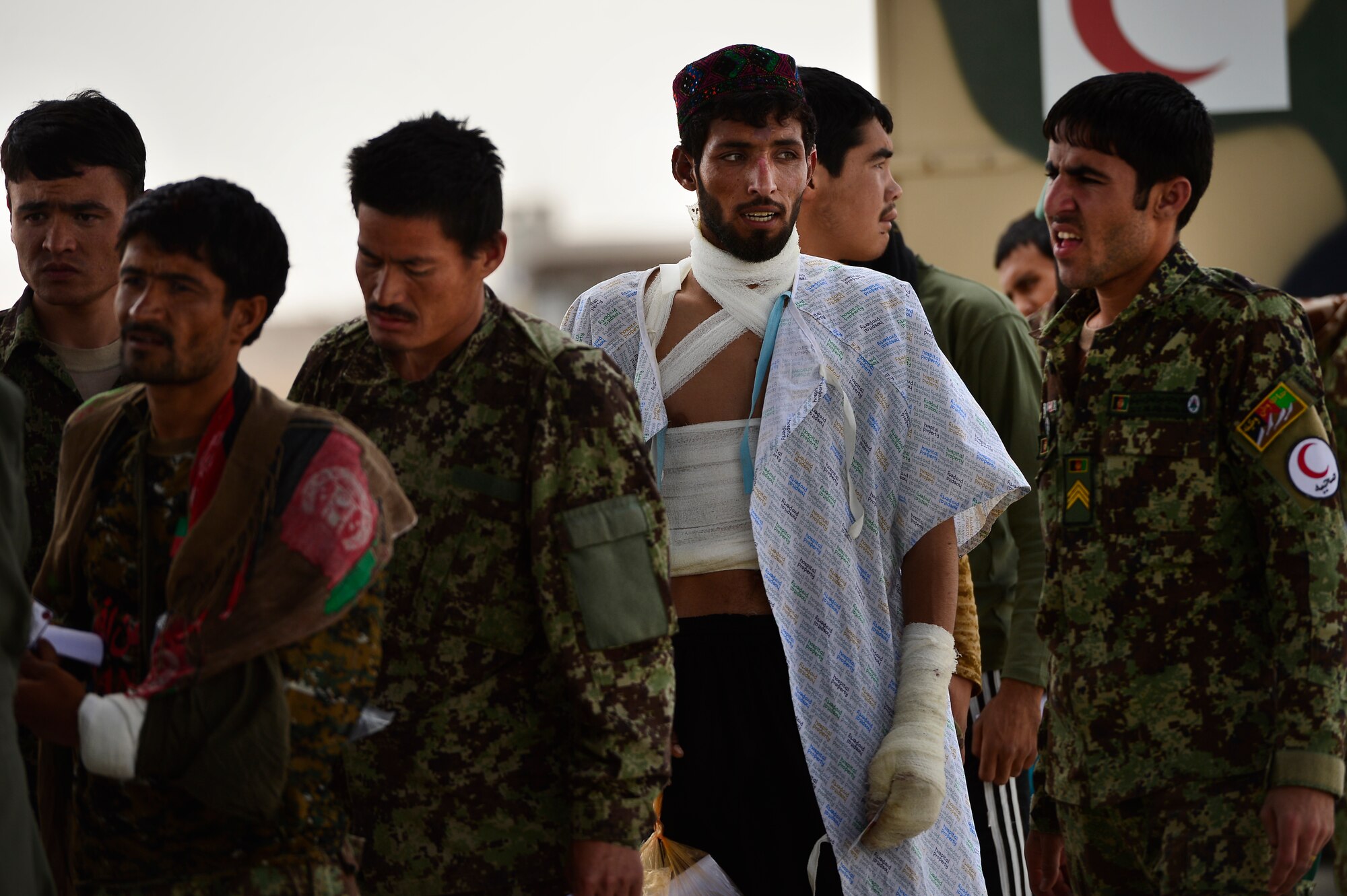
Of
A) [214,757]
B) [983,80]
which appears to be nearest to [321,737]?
[214,757]

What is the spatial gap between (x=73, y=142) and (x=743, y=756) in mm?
1712

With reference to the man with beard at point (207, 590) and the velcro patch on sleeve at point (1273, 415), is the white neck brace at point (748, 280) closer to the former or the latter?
the velcro patch on sleeve at point (1273, 415)

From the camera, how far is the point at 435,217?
89.4 inches

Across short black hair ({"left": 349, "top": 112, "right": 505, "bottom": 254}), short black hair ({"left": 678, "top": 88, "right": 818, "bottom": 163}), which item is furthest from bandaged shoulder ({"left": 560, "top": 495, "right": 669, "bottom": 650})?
short black hair ({"left": 678, "top": 88, "right": 818, "bottom": 163})

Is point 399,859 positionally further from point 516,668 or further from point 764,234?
point 764,234

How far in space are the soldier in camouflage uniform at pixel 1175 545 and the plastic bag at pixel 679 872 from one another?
2.36 ft

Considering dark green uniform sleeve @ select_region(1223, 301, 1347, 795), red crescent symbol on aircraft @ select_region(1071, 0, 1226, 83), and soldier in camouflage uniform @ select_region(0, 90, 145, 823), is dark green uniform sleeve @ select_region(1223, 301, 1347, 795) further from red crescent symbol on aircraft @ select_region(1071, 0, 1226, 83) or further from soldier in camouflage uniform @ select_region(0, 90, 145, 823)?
red crescent symbol on aircraft @ select_region(1071, 0, 1226, 83)

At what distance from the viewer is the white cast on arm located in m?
1.86

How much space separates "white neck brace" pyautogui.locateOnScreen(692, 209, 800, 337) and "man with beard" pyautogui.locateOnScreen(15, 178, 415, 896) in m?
1.03

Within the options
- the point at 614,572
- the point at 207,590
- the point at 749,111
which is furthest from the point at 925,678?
the point at 207,590

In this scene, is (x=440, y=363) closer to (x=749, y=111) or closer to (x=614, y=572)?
(x=614, y=572)

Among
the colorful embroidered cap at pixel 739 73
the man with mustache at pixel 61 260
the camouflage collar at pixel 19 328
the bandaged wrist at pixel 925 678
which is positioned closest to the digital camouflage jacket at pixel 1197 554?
the bandaged wrist at pixel 925 678

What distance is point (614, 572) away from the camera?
2250 mm

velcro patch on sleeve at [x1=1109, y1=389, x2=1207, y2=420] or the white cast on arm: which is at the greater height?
velcro patch on sleeve at [x1=1109, y1=389, x2=1207, y2=420]
